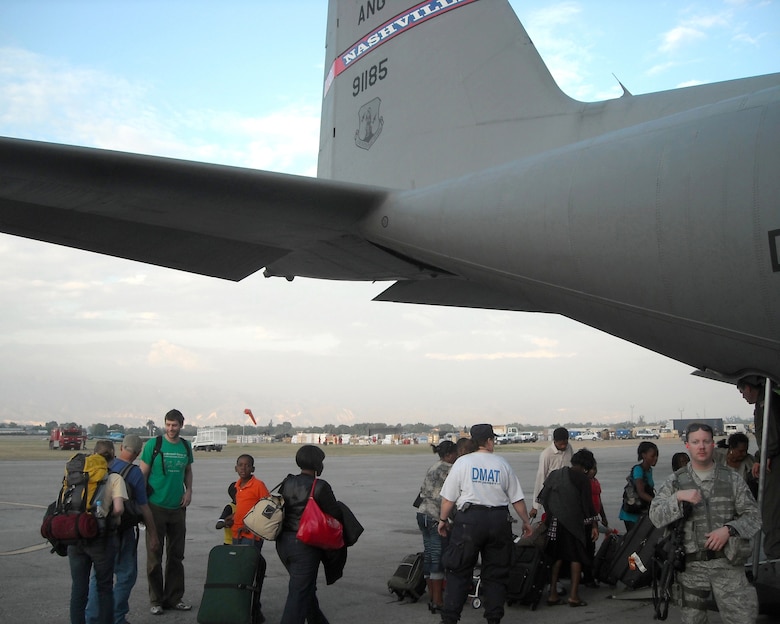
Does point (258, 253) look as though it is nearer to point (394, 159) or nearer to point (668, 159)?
point (394, 159)

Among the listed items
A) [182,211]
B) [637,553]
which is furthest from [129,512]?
[637,553]

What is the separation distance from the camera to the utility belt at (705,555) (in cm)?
397

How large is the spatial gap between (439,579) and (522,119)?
3850mm

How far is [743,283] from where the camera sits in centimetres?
409

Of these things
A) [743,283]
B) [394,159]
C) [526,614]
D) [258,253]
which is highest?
[394,159]

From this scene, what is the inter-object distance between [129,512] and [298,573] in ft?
4.31

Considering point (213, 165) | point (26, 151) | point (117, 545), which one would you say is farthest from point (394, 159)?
point (117, 545)

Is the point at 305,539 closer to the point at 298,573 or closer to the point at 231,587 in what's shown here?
the point at 298,573

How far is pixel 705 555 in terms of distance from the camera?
402cm

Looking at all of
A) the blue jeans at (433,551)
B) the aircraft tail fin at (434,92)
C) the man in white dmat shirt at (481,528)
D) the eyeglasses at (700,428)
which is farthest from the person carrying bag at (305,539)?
the aircraft tail fin at (434,92)

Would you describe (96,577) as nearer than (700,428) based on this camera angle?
No

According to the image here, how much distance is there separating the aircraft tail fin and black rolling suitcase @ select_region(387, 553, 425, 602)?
342 centimetres

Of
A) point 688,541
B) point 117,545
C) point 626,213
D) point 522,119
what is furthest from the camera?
point 522,119

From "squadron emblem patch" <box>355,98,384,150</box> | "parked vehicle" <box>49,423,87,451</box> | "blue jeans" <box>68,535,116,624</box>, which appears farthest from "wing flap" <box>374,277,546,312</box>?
"parked vehicle" <box>49,423,87,451</box>
